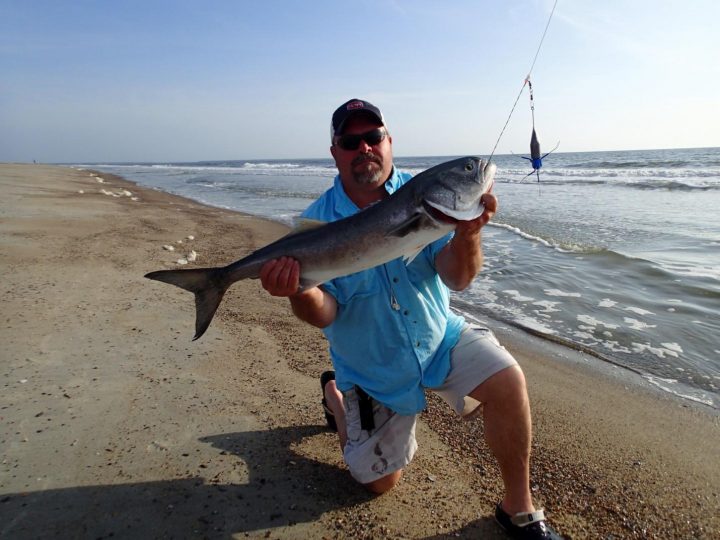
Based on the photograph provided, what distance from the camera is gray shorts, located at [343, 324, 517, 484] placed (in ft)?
10.5

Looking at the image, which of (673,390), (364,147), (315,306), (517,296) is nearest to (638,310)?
(517,296)

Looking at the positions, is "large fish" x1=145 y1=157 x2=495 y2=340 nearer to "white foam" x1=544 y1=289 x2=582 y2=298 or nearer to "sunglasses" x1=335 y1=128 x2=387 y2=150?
"sunglasses" x1=335 y1=128 x2=387 y2=150

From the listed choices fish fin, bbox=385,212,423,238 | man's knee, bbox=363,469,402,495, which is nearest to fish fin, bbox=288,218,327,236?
fish fin, bbox=385,212,423,238

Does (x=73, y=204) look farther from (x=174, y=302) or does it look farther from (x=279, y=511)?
(x=279, y=511)

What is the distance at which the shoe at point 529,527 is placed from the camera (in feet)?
9.17

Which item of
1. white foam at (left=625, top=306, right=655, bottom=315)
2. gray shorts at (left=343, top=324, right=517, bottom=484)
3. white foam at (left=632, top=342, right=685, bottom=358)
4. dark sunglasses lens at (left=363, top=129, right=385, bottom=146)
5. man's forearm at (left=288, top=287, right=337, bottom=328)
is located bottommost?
white foam at (left=632, top=342, right=685, bottom=358)

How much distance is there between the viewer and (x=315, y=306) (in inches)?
132

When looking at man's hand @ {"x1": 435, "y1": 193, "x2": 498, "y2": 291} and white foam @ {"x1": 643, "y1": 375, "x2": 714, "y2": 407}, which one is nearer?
man's hand @ {"x1": 435, "y1": 193, "x2": 498, "y2": 291}

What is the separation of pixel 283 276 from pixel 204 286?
723mm

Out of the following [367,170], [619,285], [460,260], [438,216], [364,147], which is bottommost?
[619,285]

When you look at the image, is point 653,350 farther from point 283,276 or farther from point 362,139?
point 283,276

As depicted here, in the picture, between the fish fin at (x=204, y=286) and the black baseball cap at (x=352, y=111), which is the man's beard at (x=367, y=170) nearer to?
the black baseball cap at (x=352, y=111)

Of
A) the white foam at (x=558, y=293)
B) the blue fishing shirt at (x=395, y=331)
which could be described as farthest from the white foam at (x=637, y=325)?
the blue fishing shirt at (x=395, y=331)

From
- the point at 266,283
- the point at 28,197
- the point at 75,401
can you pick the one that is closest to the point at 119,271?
the point at 75,401
